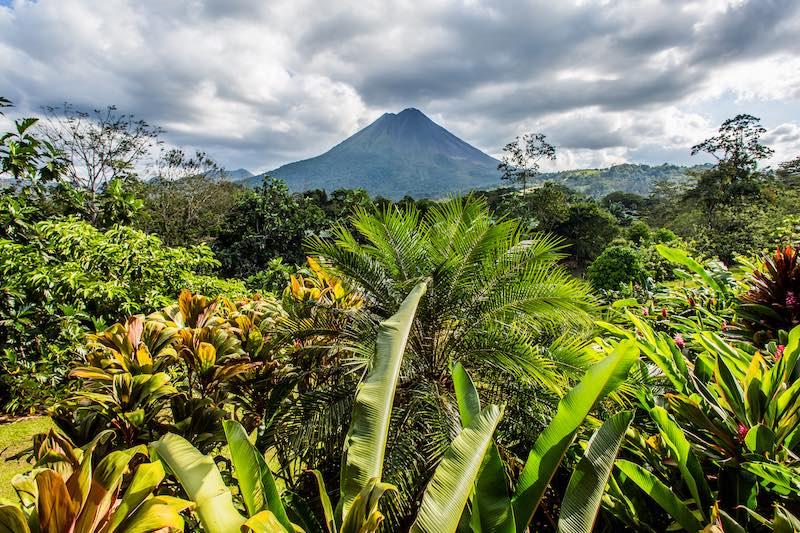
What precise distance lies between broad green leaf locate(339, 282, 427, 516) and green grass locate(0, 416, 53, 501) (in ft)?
12.1

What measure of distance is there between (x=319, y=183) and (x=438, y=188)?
194 feet

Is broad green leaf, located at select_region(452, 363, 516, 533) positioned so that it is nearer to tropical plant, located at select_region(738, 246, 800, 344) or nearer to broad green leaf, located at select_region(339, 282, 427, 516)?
broad green leaf, located at select_region(339, 282, 427, 516)

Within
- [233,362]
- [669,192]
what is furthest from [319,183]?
[233,362]

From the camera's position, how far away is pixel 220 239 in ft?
74.4

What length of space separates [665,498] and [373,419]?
1.12 meters

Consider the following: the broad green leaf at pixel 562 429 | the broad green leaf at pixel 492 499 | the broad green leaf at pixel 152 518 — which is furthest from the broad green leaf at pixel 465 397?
the broad green leaf at pixel 152 518

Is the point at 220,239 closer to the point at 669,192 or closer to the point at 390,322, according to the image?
the point at 390,322

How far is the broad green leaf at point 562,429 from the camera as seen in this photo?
139cm

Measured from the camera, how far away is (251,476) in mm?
1362

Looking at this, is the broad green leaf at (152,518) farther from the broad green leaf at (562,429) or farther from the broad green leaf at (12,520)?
the broad green leaf at (562,429)

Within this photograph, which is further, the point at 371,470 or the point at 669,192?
the point at 669,192

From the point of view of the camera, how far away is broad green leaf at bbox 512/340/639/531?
1.39 meters

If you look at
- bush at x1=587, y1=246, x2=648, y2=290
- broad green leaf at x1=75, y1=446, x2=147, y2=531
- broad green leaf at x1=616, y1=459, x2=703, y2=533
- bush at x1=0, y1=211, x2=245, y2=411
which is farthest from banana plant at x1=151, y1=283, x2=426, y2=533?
bush at x1=587, y1=246, x2=648, y2=290

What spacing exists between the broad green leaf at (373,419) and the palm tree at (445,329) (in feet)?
1.69
